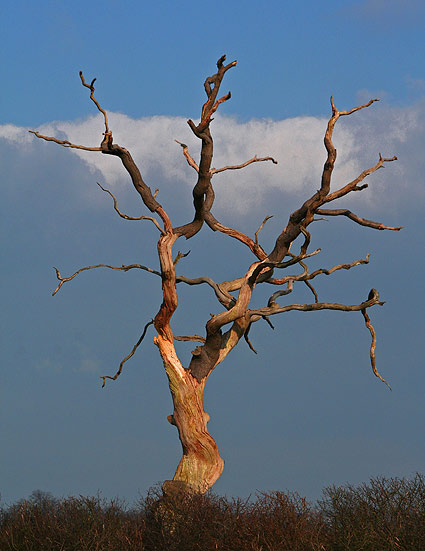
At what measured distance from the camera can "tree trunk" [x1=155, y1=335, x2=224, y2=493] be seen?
1448cm

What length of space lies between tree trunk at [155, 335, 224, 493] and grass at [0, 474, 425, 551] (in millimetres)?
643

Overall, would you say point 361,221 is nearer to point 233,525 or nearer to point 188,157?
point 188,157

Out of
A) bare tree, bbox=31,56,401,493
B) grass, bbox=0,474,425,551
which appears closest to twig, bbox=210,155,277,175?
bare tree, bbox=31,56,401,493

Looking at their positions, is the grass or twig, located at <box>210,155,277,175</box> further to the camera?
twig, located at <box>210,155,277,175</box>

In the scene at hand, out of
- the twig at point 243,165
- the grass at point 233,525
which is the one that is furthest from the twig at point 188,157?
the grass at point 233,525

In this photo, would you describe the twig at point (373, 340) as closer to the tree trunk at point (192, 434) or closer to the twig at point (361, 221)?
the twig at point (361, 221)

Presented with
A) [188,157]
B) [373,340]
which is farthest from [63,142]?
[373,340]

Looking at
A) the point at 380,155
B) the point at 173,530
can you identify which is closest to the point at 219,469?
the point at 173,530

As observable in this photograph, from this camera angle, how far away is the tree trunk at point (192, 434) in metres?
14.5

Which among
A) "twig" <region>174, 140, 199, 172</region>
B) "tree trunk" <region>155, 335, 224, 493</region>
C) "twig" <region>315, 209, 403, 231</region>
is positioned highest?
"twig" <region>174, 140, 199, 172</region>

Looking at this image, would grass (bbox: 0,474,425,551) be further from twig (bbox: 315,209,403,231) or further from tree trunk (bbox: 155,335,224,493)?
twig (bbox: 315,209,403,231)

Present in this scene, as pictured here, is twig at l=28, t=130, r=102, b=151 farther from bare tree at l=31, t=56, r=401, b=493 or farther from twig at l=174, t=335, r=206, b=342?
twig at l=174, t=335, r=206, b=342

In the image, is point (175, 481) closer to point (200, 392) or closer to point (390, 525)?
point (200, 392)

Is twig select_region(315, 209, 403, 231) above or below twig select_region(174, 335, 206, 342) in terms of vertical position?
above
